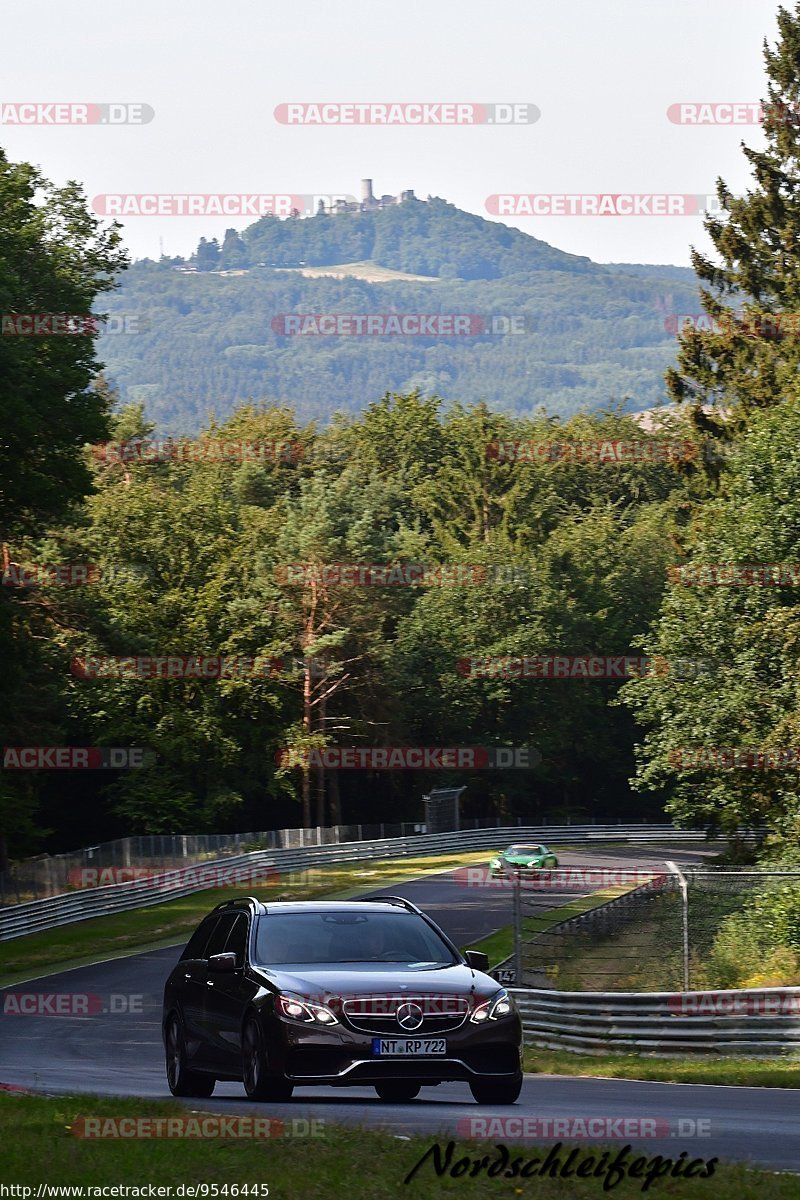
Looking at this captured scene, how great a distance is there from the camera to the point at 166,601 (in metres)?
70.6

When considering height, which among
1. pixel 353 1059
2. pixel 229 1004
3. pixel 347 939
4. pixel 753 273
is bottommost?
pixel 353 1059

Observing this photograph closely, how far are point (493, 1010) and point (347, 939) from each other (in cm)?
135

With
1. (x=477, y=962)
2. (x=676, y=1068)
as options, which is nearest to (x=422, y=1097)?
(x=477, y=962)

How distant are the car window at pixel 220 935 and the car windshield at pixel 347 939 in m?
0.66

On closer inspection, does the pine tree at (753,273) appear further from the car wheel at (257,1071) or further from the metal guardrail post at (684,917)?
the car wheel at (257,1071)

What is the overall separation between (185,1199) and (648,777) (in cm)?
3673

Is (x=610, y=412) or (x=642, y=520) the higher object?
(x=610, y=412)

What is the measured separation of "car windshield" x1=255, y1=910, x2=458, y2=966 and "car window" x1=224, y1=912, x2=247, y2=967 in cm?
15

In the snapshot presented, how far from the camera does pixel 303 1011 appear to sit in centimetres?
1230

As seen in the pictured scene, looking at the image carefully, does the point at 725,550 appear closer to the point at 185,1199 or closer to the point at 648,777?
the point at 648,777

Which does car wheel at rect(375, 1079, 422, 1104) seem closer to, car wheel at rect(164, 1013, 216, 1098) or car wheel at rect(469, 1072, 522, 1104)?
car wheel at rect(469, 1072, 522, 1104)

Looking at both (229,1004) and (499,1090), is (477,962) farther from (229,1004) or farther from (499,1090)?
(229,1004)

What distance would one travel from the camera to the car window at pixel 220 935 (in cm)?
1430

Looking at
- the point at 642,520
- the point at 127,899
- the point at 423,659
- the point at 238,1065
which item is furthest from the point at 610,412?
the point at 238,1065
